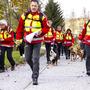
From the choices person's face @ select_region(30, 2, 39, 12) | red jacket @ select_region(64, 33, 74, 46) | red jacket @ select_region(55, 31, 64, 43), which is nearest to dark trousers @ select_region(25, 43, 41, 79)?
person's face @ select_region(30, 2, 39, 12)

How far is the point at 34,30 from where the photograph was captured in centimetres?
1237

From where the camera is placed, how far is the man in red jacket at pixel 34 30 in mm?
12250

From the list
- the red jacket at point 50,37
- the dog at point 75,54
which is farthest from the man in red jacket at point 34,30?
the dog at point 75,54

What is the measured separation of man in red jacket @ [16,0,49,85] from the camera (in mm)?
12250

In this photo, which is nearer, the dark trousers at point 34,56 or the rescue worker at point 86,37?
the dark trousers at point 34,56

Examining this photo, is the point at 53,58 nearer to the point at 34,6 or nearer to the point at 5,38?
the point at 5,38

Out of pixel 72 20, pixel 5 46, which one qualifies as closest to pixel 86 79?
pixel 5 46

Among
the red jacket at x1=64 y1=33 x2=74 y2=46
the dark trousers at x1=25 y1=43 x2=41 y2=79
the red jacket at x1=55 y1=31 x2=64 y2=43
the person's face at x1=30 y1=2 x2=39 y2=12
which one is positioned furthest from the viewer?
the red jacket at x1=64 y1=33 x2=74 y2=46

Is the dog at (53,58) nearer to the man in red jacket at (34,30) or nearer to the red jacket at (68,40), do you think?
the red jacket at (68,40)

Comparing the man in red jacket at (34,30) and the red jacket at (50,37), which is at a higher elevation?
the man in red jacket at (34,30)

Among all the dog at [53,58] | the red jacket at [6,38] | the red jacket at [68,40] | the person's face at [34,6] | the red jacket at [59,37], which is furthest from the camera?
the red jacket at [68,40]

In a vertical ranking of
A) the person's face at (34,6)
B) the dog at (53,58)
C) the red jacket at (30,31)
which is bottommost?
the dog at (53,58)

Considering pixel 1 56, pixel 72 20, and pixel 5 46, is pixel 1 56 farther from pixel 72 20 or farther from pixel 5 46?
pixel 72 20

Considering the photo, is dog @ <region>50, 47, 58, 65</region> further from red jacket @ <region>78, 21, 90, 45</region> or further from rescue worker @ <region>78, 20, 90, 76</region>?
red jacket @ <region>78, 21, 90, 45</region>
